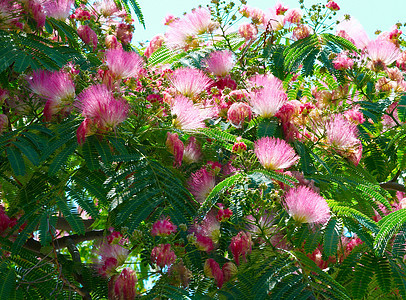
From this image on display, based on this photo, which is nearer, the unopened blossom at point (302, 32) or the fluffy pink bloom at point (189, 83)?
the fluffy pink bloom at point (189, 83)

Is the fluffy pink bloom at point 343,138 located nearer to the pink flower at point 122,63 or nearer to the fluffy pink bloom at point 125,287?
the pink flower at point 122,63

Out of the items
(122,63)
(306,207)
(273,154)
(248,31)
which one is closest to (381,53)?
(248,31)

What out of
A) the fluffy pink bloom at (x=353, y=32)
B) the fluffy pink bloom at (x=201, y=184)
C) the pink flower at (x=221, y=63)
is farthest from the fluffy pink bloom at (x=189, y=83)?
the fluffy pink bloom at (x=353, y=32)

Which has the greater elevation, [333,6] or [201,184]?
[333,6]

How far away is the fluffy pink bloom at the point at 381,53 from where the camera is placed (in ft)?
15.7

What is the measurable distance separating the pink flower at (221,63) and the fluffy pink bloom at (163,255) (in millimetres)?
1744

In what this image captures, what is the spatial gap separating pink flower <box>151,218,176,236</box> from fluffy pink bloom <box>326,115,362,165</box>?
1408 millimetres

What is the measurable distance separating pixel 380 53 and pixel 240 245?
2167 millimetres

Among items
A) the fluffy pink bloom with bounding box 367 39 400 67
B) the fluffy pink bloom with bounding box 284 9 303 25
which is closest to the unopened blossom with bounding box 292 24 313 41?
the fluffy pink bloom with bounding box 284 9 303 25

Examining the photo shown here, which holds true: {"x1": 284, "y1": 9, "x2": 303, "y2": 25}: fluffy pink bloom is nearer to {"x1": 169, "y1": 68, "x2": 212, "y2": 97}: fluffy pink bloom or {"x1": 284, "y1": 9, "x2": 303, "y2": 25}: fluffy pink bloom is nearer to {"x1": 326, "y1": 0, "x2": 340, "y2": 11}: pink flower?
{"x1": 326, "y1": 0, "x2": 340, "y2": 11}: pink flower

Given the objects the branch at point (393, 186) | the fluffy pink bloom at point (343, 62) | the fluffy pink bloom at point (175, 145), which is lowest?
the branch at point (393, 186)

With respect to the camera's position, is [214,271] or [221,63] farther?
[221,63]

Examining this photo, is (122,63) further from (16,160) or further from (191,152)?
(16,160)

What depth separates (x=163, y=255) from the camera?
3.17m
